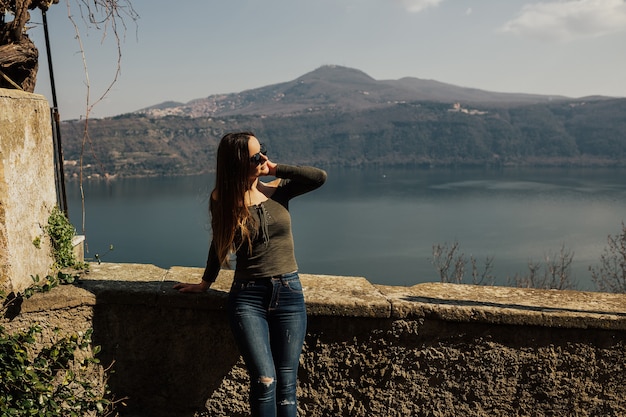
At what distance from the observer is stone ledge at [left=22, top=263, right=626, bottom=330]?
2.32m

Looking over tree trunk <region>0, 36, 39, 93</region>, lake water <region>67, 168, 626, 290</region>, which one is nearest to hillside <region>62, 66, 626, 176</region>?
lake water <region>67, 168, 626, 290</region>

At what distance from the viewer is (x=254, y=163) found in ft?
7.13

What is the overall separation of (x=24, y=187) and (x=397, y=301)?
167 cm

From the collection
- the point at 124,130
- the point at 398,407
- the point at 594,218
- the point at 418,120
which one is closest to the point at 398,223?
the point at 594,218

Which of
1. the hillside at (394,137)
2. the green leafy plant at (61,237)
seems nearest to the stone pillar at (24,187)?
the green leafy plant at (61,237)

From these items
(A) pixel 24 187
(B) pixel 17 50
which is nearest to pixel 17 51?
(B) pixel 17 50

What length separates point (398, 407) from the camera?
2.48 m

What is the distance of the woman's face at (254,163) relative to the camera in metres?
2.17

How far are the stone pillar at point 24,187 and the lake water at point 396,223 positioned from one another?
29.4m

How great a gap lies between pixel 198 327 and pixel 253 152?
865 millimetres

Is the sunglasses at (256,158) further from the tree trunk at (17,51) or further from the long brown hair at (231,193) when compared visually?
the tree trunk at (17,51)

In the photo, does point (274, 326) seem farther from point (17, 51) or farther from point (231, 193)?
point (17, 51)

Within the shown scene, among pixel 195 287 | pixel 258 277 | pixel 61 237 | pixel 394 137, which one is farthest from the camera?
pixel 394 137

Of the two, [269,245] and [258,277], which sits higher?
[269,245]
